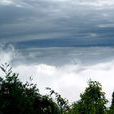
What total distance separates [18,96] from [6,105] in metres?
1.74

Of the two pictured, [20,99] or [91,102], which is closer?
[20,99]

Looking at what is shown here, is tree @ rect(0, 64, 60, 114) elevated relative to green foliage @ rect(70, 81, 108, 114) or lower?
lower

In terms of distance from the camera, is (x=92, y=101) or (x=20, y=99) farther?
(x=92, y=101)

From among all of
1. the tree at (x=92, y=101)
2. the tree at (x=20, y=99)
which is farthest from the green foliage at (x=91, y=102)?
the tree at (x=20, y=99)

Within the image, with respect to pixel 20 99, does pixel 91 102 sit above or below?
above

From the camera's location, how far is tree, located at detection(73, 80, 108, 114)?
96250mm

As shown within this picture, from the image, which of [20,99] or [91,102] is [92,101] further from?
[20,99]

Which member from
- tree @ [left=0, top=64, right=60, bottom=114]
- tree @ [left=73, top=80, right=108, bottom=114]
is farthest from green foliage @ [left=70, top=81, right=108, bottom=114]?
tree @ [left=0, top=64, right=60, bottom=114]

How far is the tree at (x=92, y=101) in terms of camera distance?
96250 millimetres

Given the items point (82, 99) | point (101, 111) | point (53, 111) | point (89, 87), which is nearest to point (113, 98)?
point (89, 87)

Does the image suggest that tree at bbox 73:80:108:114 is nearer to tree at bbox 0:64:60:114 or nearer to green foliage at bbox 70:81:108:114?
green foliage at bbox 70:81:108:114

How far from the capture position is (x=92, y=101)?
110625mm

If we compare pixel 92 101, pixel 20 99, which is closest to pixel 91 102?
pixel 92 101

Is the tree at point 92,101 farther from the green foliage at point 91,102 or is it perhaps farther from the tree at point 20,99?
the tree at point 20,99
